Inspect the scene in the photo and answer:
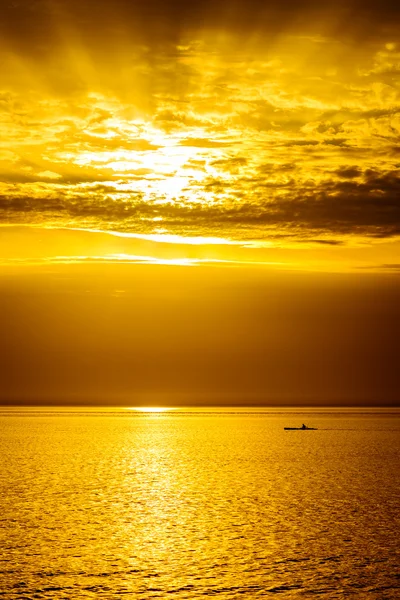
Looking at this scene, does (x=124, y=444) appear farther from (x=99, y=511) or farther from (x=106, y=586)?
(x=106, y=586)

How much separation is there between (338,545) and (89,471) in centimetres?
3514

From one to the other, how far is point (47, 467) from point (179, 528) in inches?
1372

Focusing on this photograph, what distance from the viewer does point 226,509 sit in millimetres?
43469

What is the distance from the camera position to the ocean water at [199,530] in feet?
86.4

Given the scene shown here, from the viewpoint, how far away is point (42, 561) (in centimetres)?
2983

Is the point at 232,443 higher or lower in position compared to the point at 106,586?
higher

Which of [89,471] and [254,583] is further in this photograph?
[89,471]

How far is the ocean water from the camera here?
26.3m

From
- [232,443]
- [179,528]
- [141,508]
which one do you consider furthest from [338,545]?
[232,443]

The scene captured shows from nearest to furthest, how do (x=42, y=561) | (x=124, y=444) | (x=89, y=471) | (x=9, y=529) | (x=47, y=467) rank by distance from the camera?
(x=42, y=561), (x=9, y=529), (x=89, y=471), (x=47, y=467), (x=124, y=444)

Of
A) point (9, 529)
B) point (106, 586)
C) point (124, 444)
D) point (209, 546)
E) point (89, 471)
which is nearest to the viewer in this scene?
point (106, 586)

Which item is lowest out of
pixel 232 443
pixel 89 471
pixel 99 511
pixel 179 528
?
pixel 179 528

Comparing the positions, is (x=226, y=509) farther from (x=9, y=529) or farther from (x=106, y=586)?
(x=106, y=586)

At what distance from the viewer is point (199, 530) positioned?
1442 inches
